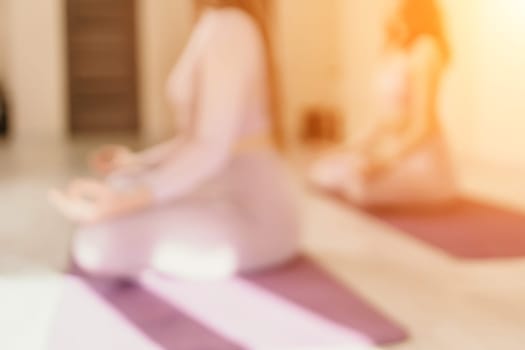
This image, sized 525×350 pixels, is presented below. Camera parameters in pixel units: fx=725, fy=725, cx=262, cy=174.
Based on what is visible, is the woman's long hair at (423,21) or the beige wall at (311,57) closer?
the woman's long hair at (423,21)

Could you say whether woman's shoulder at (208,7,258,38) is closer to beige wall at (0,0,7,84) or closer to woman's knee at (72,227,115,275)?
woman's knee at (72,227,115,275)

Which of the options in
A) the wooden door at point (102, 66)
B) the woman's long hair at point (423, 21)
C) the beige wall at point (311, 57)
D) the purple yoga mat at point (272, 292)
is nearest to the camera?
the purple yoga mat at point (272, 292)

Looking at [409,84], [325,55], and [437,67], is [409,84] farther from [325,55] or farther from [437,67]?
[325,55]

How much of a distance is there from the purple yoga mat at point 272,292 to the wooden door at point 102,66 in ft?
1.09

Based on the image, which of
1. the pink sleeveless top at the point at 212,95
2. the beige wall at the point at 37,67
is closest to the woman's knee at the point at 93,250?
the pink sleeveless top at the point at 212,95

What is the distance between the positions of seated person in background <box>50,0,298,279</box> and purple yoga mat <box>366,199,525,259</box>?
1.18ft

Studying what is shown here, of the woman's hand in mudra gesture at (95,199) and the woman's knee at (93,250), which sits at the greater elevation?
the woman's hand in mudra gesture at (95,199)

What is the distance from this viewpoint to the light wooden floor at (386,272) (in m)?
0.93

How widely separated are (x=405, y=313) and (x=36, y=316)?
1.61 ft

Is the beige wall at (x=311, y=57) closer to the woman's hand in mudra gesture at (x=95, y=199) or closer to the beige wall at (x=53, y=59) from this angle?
the beige wall at (x=53, y=59)

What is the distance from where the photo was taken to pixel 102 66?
54.0 inches

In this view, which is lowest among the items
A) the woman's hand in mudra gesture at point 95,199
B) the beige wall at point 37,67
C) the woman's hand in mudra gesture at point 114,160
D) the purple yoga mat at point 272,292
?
the purple yoga mat at point 272,292

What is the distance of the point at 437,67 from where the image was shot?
58.7 inches

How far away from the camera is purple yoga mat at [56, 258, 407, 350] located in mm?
880
